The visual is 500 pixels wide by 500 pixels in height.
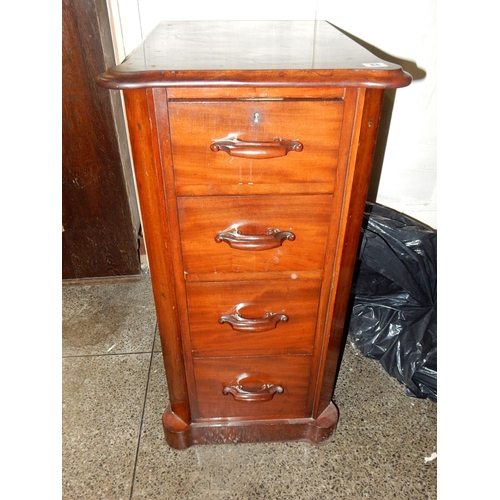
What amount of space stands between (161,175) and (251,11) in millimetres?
820

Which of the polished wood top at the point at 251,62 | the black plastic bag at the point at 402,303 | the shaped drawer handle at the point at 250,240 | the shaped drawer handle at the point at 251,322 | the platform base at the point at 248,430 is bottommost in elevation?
the platform base at the point at 248,430

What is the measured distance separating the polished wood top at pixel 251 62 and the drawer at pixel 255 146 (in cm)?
4

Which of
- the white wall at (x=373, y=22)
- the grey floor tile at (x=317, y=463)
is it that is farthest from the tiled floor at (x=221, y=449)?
the white wall at (x=373, y=22)

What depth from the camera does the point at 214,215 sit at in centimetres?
79

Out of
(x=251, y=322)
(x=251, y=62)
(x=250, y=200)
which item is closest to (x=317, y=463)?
(x=251, y=322)

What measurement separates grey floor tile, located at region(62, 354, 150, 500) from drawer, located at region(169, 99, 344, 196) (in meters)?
0.81

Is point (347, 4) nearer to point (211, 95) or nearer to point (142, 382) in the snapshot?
point (211, 95)

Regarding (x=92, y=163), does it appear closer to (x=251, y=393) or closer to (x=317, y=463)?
(x=251, y=393)

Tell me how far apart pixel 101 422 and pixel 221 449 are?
369mm

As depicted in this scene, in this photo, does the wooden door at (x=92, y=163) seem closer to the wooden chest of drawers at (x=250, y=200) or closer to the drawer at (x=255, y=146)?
the wooden chest of drawers at (x=250, y=200)

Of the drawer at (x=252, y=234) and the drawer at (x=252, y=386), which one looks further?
the drawer at (x=252, y=386)

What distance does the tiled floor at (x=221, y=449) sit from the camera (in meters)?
1.07

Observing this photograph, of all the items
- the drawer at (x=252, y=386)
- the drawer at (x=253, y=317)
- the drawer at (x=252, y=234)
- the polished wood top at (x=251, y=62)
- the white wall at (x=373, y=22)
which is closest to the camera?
the polished wood top at (x=251, y=62)

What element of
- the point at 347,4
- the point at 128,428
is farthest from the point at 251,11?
the point at 128,428
